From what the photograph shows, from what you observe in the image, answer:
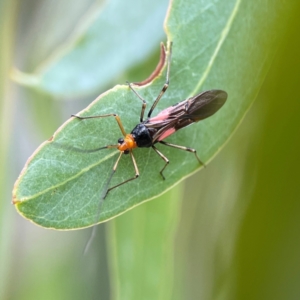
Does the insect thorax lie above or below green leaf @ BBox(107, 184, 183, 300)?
above

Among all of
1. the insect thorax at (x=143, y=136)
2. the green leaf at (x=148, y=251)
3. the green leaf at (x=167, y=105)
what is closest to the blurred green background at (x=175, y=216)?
the green leaf at (x=148, y=251)

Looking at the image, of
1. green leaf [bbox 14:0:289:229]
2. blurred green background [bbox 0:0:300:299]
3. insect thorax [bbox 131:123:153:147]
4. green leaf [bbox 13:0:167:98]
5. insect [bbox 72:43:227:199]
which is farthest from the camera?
green leaf [bbox 13:0:167:98]

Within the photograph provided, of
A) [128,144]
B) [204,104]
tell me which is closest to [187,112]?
[204,104]

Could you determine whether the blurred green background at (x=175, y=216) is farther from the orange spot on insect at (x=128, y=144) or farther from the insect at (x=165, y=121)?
the orange spot on insect at (x=128, y=144)

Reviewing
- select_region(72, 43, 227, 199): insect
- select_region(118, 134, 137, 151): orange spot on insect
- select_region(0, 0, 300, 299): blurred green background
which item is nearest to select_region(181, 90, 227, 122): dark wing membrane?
select_region(72, 43, 227, 199): insect

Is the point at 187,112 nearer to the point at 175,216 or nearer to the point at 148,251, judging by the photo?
the point at 175,216

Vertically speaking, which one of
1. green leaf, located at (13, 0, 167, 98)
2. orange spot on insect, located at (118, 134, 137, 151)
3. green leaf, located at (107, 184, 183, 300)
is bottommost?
green leaf, located at (107, 184, 183, 300)

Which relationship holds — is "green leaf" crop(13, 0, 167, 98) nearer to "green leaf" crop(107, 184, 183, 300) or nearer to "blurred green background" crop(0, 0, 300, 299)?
"blurred green background" crop(0, 0, 300, 299)
